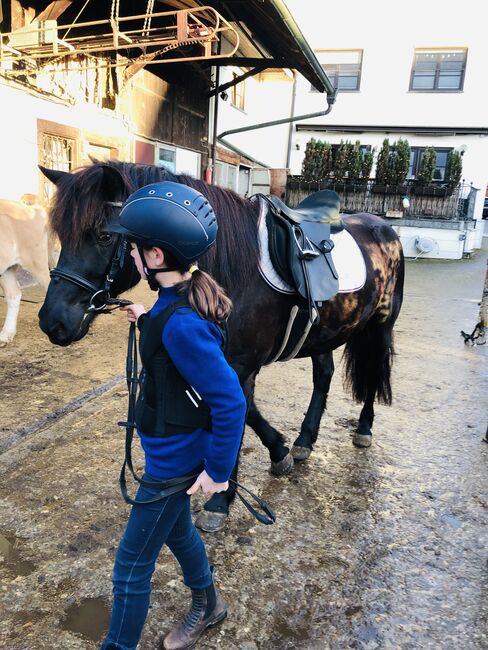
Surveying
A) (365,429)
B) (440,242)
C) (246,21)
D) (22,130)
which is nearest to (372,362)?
(365,429)

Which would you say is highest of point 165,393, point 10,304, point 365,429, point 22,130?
point 22,130

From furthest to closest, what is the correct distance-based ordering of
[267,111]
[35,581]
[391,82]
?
[391,82] < [267,111] < [35,581]

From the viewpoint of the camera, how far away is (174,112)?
9492 mm

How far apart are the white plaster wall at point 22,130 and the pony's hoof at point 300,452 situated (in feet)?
17.5

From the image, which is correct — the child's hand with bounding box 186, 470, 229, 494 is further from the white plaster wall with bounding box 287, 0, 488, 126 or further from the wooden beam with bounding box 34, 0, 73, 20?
the white plaster wall with bounding box 287, 0, 488, 126

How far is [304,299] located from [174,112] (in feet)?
27.5

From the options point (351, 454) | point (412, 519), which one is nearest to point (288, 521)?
point (412, 519)

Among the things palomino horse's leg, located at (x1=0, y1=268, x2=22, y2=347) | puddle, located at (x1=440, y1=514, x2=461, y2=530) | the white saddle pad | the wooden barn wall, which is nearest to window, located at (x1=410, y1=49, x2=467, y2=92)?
the wooden barn wall

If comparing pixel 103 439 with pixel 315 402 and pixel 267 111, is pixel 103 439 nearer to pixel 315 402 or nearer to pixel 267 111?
pixel 315 402

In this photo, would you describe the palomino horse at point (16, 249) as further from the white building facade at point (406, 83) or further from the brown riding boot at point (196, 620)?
the white building facade at point (406, 83)

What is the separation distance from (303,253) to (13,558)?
1901 mm

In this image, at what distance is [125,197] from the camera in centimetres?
188

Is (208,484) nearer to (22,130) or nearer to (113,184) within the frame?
(113,184)

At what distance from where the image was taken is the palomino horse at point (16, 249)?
4750 millimetres
